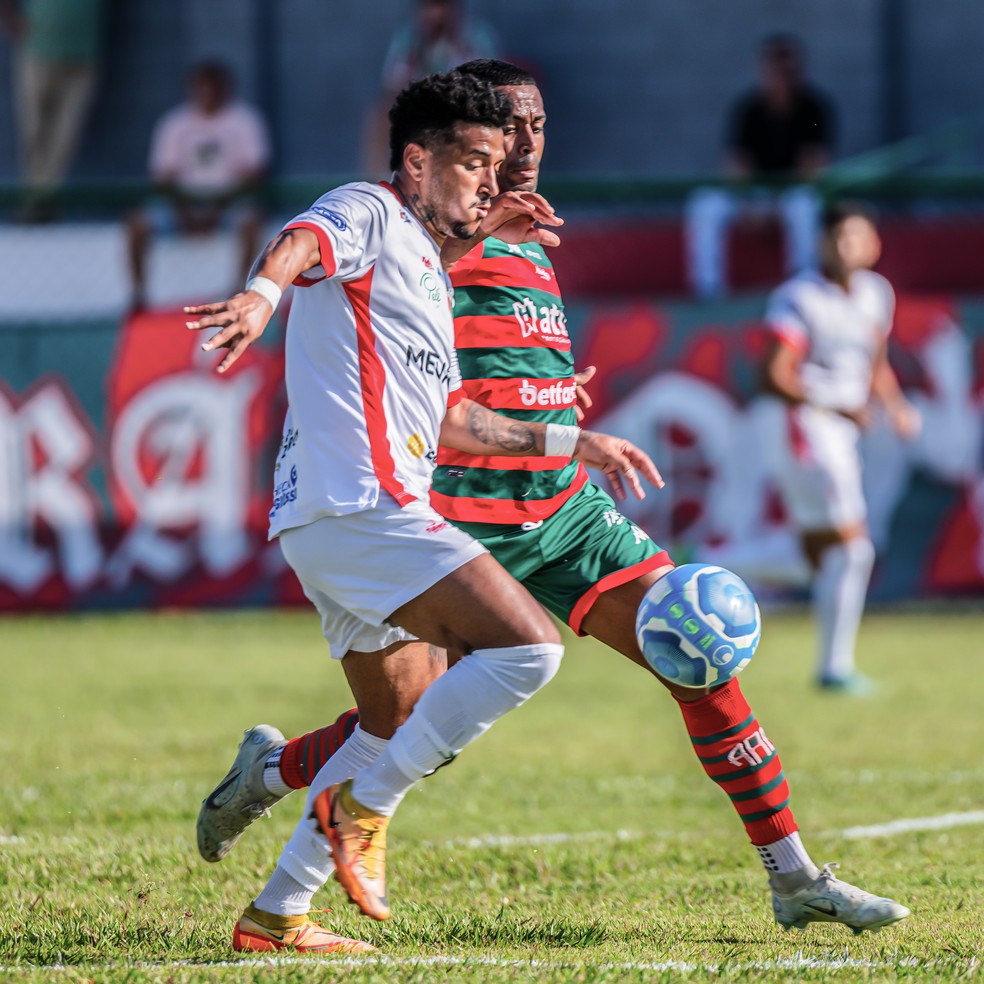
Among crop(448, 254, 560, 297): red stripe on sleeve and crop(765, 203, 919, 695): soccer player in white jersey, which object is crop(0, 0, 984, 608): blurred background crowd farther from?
crop(448, 254, 560, 297): red stripe on sleeve

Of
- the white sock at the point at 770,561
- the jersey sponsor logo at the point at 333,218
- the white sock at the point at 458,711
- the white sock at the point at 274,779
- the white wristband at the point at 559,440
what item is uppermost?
the jersey sponsor logo at the point at 333,218

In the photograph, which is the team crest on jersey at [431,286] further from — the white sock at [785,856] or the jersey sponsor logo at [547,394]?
the white sock at [785,856]

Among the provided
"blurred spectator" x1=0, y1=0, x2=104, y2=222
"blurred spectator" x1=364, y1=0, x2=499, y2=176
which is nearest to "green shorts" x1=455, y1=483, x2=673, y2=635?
"blurred spectator" x1=364, y1=0, x2=499, y2=176

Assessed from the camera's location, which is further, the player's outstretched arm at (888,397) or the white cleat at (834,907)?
the player's outstretched arm at (888,397)

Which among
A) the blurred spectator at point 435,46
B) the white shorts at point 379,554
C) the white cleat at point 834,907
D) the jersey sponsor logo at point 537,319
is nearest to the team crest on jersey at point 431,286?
the white shorts at point 379,554

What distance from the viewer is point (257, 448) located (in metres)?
12.3

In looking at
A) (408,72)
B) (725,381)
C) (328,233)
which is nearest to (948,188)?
(725,381)

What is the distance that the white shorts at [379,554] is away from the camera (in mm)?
4197

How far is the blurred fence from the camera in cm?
1221

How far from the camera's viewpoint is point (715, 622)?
4465 mm

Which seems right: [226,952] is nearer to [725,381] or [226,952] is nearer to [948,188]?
[725,381]

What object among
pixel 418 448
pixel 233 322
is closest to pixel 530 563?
pixel 418 448

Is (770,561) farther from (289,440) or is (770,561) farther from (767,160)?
(289,440)

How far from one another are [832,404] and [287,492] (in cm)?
635
